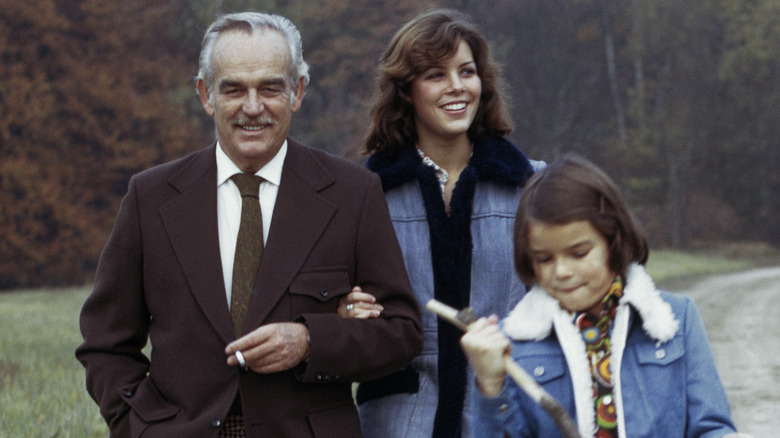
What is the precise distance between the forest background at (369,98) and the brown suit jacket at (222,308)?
14.8 meters

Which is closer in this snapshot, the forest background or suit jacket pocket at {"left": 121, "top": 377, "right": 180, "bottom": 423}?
suit jacket pocket at {"left": 121, "top": 377, "right": 180, "bottom": 423}

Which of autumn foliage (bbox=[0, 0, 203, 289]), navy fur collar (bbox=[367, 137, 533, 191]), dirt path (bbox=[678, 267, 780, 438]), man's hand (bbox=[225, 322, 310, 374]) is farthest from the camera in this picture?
autumn foliage (bbox=[0, 0, 203, 289])

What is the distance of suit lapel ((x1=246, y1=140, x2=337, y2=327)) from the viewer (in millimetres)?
2855

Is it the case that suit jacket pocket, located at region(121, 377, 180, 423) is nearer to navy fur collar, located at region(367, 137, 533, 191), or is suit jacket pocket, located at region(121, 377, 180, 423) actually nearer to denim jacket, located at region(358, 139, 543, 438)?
denim jacket, located at region(358, 139, 543, 438)

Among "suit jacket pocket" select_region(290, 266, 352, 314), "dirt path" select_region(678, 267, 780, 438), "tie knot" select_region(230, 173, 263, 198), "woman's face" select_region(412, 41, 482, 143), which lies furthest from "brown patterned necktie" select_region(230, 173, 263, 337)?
"dirt path" select_region(678, 267, 780, 438)

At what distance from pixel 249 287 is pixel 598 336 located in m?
0.95

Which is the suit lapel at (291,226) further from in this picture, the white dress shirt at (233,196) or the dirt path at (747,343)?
the dirt path at (747,343)

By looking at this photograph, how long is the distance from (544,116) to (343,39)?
370 inches

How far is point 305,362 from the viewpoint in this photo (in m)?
2.85

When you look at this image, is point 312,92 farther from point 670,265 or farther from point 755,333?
point 755,333

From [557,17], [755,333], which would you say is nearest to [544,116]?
[557,17]

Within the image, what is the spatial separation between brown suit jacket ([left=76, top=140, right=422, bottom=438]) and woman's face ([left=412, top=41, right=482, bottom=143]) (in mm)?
638

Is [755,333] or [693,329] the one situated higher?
[693,329]

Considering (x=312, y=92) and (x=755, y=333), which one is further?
(x=312, y=92)
